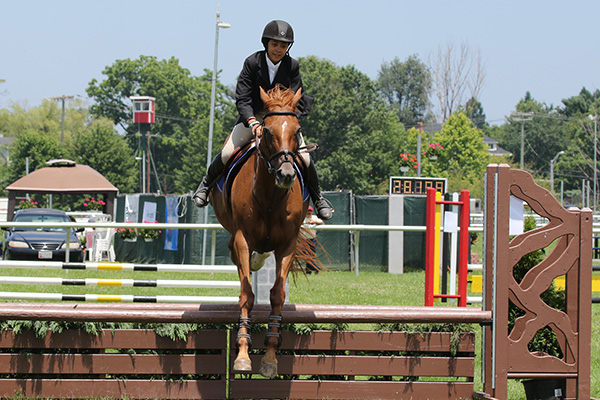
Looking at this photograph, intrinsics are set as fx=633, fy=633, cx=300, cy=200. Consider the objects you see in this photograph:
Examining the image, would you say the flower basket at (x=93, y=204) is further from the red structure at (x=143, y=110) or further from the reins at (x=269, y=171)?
the red structure at (x=143, y=110)

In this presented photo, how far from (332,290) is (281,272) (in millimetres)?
6774

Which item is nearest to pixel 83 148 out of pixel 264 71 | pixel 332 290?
pixel 332 290

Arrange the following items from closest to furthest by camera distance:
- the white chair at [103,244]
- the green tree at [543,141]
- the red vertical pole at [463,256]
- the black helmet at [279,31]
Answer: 1. the black helmet at [279,31]
2. the red vertical pole at [463,256]
3. the white chair at [103,244]
4. the green tree at [543,141]

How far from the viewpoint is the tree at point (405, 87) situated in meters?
101

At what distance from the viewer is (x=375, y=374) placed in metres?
4.27

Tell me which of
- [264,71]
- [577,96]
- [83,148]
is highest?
[577,96]

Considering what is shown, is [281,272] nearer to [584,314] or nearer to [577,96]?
[584,314]

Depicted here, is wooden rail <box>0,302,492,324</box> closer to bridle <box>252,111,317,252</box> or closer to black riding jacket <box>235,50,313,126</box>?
bridle <box>252,111,317,252</box>

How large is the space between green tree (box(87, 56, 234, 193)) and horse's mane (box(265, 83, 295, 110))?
77.1 m

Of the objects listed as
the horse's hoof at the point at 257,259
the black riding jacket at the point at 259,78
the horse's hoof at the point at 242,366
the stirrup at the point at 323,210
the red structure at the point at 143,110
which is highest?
the red structure at the point at 143,110

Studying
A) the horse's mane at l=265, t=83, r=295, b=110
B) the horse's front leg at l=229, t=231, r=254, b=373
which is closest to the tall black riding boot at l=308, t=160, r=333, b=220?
the horse's mane at l=265, t=83, r=295, b=110

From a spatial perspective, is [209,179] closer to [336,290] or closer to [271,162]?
[271,162]

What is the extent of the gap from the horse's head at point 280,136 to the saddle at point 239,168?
1.30 ft

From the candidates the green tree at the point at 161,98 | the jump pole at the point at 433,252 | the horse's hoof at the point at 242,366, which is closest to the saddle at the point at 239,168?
the horse's hoof at the point at 242,366
